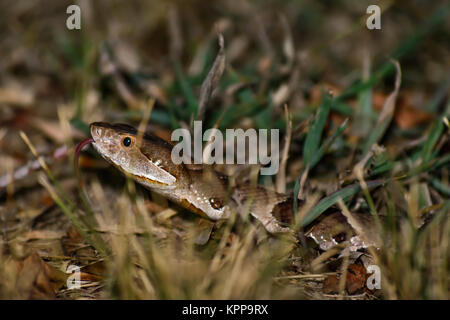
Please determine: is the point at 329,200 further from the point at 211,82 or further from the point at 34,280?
the point at 34,280

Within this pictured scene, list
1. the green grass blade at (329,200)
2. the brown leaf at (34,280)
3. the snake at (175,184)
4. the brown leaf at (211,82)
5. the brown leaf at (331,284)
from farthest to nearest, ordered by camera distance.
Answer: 1. the brown leaf at (211,82)
2. the snake at (175,184)
3. the green grass blade at (329,200)
4. the brown leaf at (331,284)
5. the brown leaf at (34,280)

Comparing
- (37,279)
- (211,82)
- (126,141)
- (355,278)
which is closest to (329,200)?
(355,278)

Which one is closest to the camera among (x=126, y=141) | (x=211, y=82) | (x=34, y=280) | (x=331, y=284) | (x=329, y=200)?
(x=34, y=280)

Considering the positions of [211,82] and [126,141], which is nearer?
[126,141]

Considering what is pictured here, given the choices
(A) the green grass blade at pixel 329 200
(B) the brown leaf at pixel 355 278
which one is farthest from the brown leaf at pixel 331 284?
(A) the green grass blade at pixel 329 200

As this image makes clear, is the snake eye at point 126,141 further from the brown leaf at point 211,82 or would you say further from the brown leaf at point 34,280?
the brown leaf at point 34,280

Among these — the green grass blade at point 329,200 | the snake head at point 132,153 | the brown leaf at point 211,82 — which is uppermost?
the brown leaf at point 211,82

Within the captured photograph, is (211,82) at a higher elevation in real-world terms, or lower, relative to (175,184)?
higher

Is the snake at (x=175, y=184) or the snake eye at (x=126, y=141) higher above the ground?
the snake eye at (x=126, y=141)
